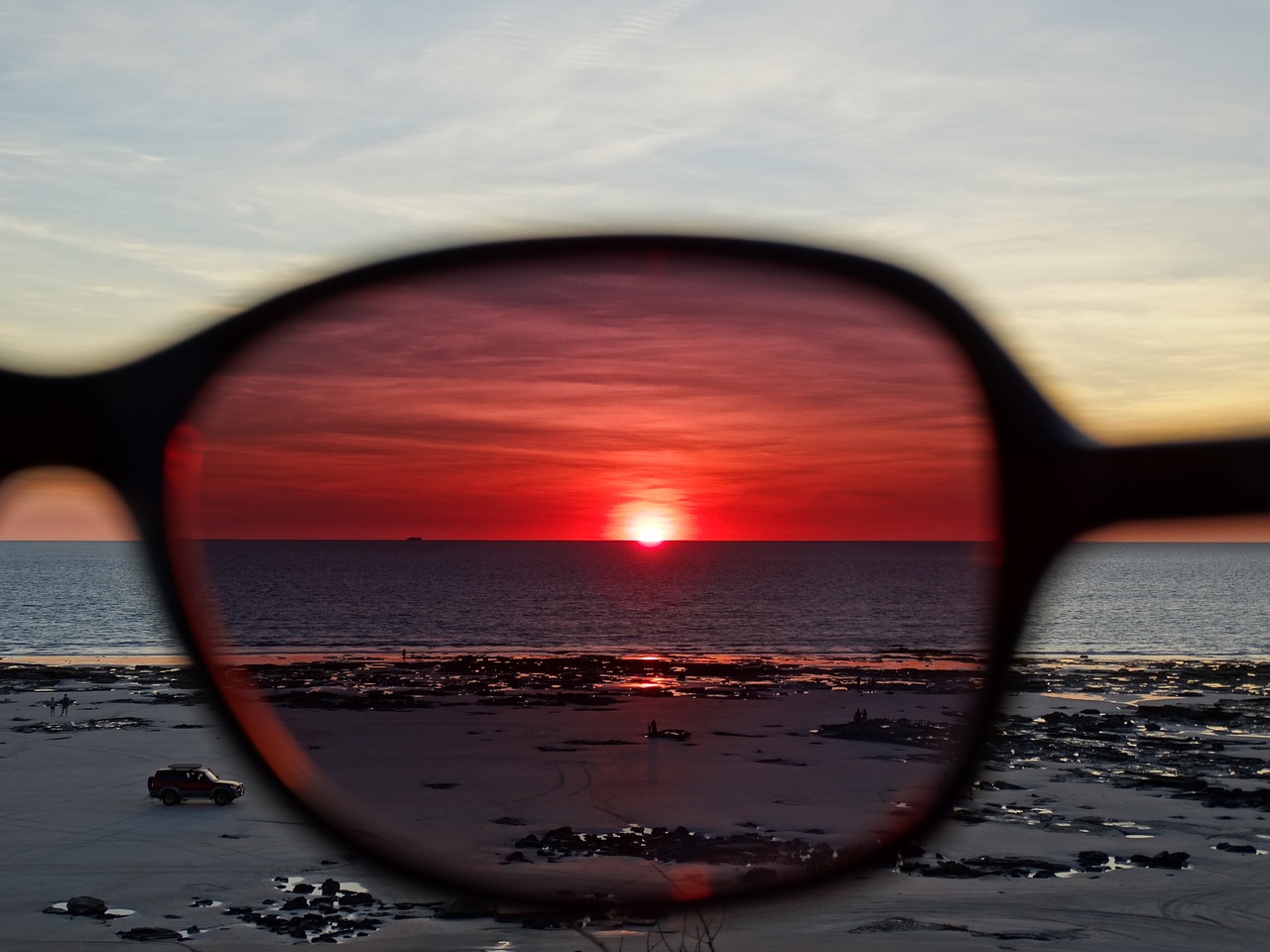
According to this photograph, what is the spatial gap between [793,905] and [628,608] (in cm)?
5162

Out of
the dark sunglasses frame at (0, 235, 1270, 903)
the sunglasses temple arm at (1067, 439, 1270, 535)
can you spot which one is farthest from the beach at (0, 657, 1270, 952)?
the sunglasses temple arm at (1067, 439, 1270, 535)

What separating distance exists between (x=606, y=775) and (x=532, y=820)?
11.4ft

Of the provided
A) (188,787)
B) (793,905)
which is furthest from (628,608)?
(793,905)

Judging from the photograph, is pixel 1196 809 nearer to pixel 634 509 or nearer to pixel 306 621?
pixel 634 509

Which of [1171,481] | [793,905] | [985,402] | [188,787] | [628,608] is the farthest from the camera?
[628,608]

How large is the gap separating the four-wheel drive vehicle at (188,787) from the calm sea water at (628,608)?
2.53 metres

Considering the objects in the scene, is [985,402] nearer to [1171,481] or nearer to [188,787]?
[1171,481]

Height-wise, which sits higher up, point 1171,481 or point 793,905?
point 1171,481

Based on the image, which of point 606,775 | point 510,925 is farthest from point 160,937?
point 606,775

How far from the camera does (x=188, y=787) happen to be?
13.4m

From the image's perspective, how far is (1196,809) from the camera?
1323 cm

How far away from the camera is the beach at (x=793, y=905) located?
29.8ft

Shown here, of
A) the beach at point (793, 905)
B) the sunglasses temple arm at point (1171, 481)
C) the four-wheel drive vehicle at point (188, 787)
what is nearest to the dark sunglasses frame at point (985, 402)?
the sunglasses temple arm at point (1171, 481)

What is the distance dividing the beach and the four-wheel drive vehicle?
0.15 metres
